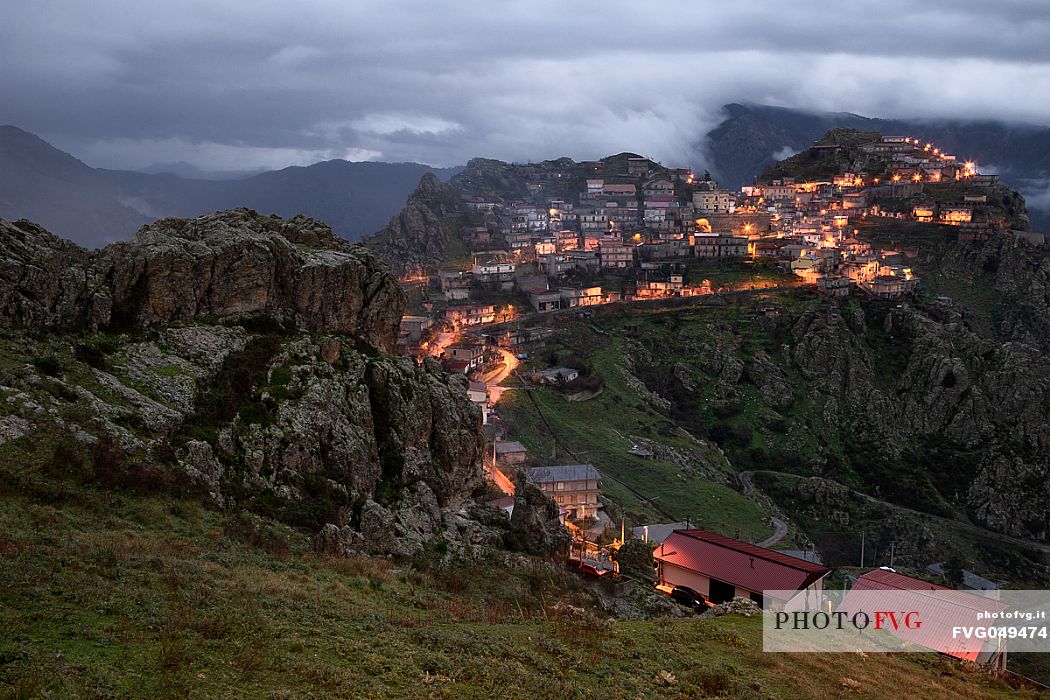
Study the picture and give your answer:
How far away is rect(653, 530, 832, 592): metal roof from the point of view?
29562 mm

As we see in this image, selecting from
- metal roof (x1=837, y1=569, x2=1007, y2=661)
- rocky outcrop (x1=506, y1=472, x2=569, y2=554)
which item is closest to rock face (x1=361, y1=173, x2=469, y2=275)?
rocky outcrop (x1=506, y1=472, x2=569, y2=554)

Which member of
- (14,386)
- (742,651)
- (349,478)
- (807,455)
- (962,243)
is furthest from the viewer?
(962,243)

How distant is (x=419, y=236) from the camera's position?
→ 141 m

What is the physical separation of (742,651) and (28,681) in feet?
49.9

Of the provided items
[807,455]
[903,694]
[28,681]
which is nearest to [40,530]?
[28,681]

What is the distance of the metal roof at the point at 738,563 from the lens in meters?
29.6

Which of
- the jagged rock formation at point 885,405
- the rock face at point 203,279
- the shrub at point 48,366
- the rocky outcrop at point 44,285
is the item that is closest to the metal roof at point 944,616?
the rock face at point 203,279

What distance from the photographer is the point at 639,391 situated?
93.8 m

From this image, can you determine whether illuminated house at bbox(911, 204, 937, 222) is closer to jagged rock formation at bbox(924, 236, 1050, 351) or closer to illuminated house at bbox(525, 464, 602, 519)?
jagged rock formation at bbox(924, 236, 1050, 351)

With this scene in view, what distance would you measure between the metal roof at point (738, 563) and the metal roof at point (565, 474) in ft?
72.5

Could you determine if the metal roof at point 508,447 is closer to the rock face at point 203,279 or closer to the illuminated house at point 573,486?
the illuminated house at point 573,486

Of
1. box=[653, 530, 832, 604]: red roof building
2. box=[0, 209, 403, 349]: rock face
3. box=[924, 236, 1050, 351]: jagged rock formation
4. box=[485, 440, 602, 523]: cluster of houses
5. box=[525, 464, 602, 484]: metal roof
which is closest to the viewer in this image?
box=[0, 209, 403, 349]: rock face

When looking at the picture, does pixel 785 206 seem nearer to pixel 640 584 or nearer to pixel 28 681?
pixel 640 584

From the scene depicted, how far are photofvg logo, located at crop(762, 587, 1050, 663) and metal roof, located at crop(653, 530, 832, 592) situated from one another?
11.4 feet
